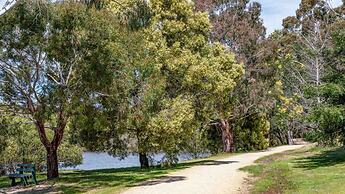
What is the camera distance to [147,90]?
18.0m

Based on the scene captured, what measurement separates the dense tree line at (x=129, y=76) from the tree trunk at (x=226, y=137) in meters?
3.79

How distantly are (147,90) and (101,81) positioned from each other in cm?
380

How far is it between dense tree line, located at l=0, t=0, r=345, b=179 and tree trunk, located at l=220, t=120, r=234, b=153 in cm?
379

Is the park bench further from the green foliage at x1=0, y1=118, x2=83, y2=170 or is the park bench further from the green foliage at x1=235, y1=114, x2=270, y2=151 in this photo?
the green foliage at x1=235, y1=114, x2=270, y2=151

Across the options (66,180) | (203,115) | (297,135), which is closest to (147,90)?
(66,180)

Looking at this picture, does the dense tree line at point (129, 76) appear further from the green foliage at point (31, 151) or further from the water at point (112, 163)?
the water at point (112, 163)

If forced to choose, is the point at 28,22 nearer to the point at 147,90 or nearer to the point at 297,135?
the point at 147,90

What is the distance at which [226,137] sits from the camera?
39.2 metres

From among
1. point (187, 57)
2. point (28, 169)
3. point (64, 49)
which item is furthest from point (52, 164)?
point (187, 57)

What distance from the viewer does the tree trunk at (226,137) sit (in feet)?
128

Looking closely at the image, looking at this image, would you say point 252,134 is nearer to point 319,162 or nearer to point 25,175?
point 319,162

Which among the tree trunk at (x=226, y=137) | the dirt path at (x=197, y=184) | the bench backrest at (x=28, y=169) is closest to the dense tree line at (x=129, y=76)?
the bench backrest at (x=28, y=169)

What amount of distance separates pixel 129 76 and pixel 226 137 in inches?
966

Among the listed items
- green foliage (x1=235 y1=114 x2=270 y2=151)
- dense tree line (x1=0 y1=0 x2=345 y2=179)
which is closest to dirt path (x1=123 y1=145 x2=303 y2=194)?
dense tree line (x1=0 y1=0 x2=345 y2=179)
